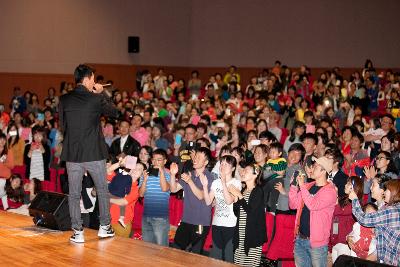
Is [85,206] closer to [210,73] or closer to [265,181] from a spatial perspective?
[265,181]

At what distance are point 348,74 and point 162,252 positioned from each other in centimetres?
1511

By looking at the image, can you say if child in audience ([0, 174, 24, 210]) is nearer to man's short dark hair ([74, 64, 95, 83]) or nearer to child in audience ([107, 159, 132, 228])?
child in audience ([107, 159, 132, 228])

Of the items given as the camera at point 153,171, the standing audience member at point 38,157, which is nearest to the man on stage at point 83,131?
the camera at point 153,171

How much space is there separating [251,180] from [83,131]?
5.60 feet

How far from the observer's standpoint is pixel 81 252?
598 cm

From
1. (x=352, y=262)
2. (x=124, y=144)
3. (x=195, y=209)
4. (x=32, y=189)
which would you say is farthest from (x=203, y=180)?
(x=124, y=144)

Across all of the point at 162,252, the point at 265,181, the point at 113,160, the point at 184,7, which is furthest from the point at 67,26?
the point at 162,252

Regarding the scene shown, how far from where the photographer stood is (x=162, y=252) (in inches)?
237

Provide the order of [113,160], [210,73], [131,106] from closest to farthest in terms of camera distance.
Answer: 1. [113,160]
2. [131,106]
3. [210,73]

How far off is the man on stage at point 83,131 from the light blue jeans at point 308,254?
6.18 ft

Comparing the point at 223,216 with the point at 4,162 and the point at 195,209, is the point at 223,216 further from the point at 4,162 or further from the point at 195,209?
the point at 4,162

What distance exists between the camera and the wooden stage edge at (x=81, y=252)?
566 cm

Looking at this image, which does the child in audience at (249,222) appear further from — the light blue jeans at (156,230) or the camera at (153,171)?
the camera at (153,171)

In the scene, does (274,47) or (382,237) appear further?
(274,47)
